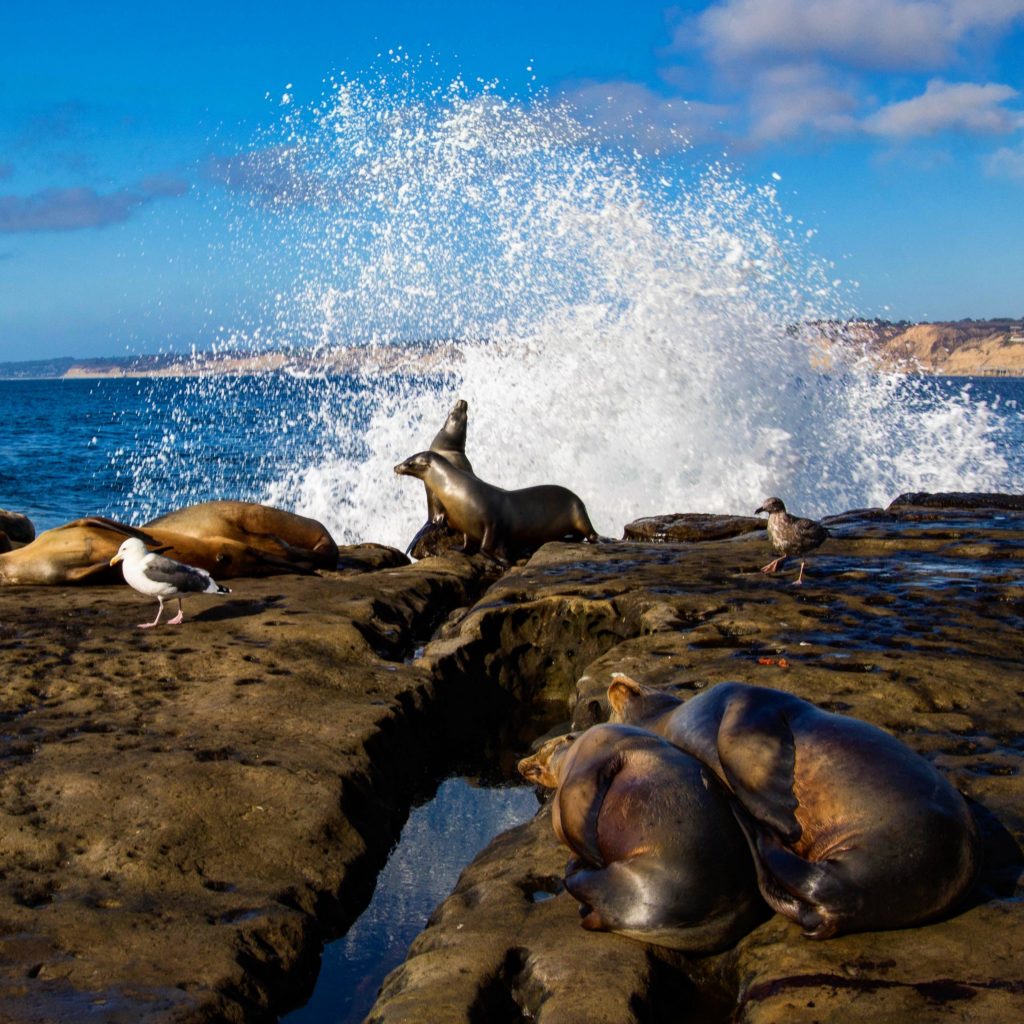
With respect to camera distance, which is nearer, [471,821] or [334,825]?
[334,825]

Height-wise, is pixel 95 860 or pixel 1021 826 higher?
pixel 1021 826

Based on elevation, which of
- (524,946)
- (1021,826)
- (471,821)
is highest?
(1021,826)

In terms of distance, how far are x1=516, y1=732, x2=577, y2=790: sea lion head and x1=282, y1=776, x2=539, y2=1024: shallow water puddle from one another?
0.57 meters

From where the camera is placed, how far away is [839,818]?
338cm

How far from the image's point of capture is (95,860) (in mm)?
4145

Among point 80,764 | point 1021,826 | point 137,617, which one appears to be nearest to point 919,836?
point 1021,826

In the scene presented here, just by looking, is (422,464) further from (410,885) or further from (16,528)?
(410,885)

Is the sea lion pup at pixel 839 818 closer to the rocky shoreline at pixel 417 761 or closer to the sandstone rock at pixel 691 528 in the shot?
the rocky shoreline at pixel 417 761

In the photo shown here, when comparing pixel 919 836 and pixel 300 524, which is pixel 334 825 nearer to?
pixel 919 836

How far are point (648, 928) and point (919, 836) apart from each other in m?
0.81

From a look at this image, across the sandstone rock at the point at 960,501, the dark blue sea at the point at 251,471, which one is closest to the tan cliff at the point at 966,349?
the dark blue sea at the point at 251,471

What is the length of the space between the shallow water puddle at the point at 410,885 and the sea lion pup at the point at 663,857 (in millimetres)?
830

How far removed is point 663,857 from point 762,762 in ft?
1.37

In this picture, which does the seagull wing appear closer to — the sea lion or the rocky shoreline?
the rocky shoreline
